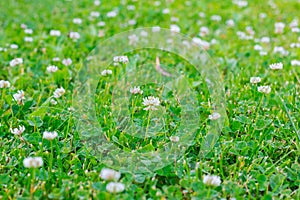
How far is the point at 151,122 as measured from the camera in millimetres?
1806

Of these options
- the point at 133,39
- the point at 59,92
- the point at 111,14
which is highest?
the point at 111,14

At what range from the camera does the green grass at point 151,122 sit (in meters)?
1.48

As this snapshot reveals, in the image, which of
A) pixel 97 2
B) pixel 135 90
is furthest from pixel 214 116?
pixel 97 2

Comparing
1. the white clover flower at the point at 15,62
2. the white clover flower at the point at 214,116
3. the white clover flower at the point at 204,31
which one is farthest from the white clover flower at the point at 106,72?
the white clover flower at the point at 204,31

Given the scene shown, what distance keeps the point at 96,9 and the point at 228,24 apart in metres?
0.91

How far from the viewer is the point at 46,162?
1620 mm

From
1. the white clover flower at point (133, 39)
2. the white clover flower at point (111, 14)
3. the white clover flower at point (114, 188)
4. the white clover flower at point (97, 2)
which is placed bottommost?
the white clover flower at point (114, 188)

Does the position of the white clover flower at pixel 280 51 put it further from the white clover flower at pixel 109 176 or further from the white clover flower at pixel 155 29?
the white clover flower at pixel 109 176

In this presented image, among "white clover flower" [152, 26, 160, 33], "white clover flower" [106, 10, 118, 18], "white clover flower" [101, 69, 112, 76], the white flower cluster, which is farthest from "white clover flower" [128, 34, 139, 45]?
the white flower cluster

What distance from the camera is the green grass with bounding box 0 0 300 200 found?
1.48 meters

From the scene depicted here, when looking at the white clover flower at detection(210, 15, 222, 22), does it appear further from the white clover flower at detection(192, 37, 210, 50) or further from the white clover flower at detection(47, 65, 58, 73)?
the white clover flower at detection(47, 65, 58, 73)

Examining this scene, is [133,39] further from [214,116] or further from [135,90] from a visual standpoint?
[214,116]

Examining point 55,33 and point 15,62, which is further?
point 55,33

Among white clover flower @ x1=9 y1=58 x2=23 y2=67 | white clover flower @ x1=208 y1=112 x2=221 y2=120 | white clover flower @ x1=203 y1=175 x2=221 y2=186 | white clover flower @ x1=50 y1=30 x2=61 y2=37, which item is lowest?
white clover flower @ x1=203 y1=175 x2=221 y2=186
